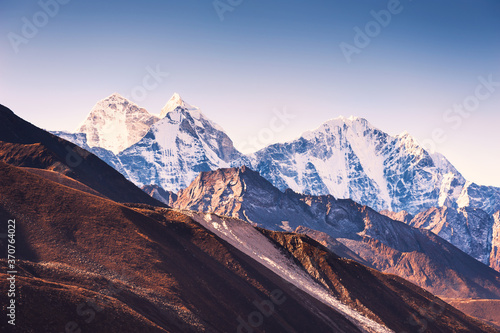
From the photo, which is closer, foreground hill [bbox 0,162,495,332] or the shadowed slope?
foreground hill [bbox 0,162,495,332]

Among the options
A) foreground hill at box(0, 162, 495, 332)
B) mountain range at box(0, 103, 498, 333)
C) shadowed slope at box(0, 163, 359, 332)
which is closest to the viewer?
foreground hill at box(0, 162, 495, 332)

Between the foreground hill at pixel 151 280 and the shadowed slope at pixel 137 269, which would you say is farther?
the shadowed slope at pixel 137 269

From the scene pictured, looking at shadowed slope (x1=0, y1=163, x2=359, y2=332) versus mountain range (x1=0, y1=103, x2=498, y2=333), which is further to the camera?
shadowed slope (x1=0, y1=163, x2=359, y2=332)

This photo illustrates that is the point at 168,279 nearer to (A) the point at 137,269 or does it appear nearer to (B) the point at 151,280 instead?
(B) the point at 151,280

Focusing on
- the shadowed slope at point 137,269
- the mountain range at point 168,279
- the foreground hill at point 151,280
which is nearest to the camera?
the foreground hill at point 151,280

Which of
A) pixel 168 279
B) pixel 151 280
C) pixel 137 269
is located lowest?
pixel 137 269

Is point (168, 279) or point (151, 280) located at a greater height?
point (168, 279)

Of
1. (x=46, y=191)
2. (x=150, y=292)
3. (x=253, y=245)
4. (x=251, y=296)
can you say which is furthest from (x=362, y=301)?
(x=46, y=191)

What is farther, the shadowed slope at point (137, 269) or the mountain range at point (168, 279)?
the shadowed slope at point (137, 269)

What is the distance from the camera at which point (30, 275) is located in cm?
7462

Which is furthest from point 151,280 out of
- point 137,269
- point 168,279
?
point 168,279

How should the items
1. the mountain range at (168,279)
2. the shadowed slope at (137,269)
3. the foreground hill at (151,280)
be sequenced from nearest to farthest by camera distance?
the foreground hill at (151,280) → the mountain range at (168,279) → the shadowed slope at (137,269)

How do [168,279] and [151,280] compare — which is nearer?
[151,280]

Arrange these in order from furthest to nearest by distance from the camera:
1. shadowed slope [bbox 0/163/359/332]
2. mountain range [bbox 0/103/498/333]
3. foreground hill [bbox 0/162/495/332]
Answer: shadowed slope [bbox 0/163/359/332], mountain range [bbox 0/103/498/333], foreground hill [bbox 0/162/495/332]
